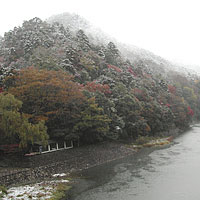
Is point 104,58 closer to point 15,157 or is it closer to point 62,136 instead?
point 62,136

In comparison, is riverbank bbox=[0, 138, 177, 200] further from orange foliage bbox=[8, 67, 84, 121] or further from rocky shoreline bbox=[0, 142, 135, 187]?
orange foliage bbox=[8, 67, 84, 121]

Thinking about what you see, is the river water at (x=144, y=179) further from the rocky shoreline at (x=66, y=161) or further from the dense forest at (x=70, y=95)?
the dense forest at (x=70, y=95)

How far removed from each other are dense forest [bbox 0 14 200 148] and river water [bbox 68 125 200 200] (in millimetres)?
6880

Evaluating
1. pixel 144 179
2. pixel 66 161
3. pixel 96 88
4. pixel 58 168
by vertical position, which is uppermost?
pixel 96 88

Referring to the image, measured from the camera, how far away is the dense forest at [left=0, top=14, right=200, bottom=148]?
29938 millimetres

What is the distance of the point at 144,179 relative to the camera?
25219 millimetres

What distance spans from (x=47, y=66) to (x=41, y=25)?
1228 inches

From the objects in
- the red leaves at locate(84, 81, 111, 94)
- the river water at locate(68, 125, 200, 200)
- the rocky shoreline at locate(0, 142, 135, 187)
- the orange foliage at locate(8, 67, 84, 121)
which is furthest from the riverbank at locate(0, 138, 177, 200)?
the red leaves at locate(84, 81, 111, 94)

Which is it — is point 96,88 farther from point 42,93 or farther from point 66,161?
point 66,161

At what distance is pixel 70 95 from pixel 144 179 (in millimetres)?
15619

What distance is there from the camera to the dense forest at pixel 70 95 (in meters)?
29.9

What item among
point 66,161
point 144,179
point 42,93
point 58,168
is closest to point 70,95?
point 42,93

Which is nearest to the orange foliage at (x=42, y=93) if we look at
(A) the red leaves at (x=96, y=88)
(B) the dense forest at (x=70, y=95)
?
(B) the dense forest at (x=70, y=95)

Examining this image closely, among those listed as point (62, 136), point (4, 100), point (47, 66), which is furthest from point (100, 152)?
point (47, 66)
